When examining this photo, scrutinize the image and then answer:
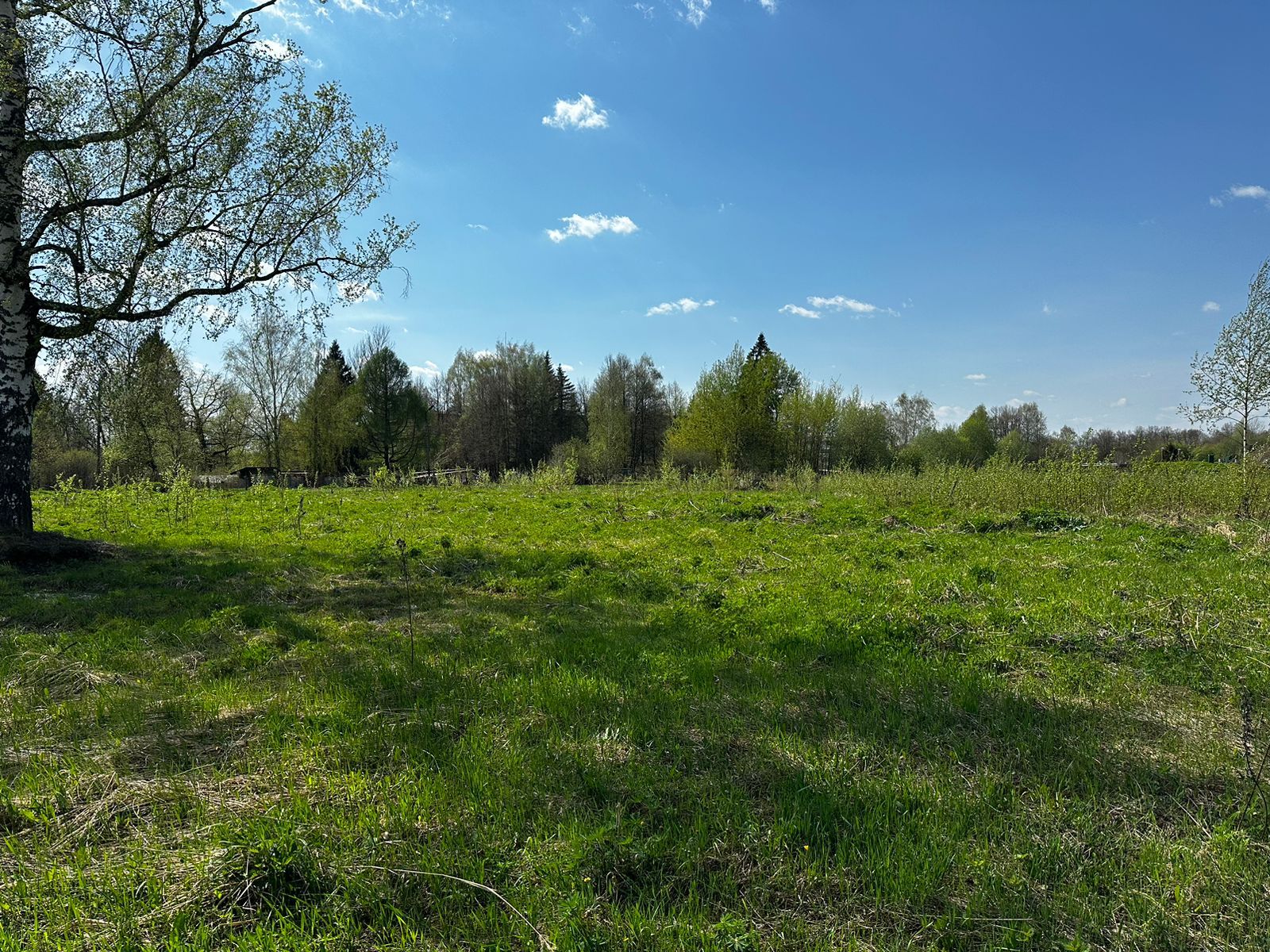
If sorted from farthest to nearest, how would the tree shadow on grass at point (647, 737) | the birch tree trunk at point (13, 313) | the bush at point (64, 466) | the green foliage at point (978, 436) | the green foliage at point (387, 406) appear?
the green foliage at point (978, 436), the green foliage at point (387, 406), the bush at point (64, 466), the birch tree trunk at point (13, 313), the tree shadow on grass at point (647, 737)

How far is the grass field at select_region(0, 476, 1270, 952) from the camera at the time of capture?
7.74 ft

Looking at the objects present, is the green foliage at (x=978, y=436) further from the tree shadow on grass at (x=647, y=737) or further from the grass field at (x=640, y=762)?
the tree shadow on grass at (x=647, y=737)

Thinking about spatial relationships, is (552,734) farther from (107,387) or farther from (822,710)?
(107,387)

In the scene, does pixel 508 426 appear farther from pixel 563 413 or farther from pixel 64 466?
pixel 64 466

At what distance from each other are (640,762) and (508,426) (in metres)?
51.3

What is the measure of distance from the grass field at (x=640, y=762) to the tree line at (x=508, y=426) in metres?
22.0

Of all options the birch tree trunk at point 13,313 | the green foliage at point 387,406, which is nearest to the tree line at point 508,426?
the green foliage at point 387,406

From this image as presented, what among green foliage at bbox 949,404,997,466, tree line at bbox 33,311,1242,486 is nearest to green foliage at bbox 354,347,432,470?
tree line at bbox 33,311,1242,486

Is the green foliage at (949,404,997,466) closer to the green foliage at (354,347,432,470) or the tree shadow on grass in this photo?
the green foliage at (354,347,432,470)

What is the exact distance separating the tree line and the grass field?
22027mm

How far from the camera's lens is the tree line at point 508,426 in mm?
38125

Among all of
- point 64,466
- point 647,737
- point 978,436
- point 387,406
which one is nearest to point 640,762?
point 647,737

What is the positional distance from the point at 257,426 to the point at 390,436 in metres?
10.0

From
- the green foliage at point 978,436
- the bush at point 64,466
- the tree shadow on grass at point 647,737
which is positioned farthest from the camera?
the green foliage at point 978,436
